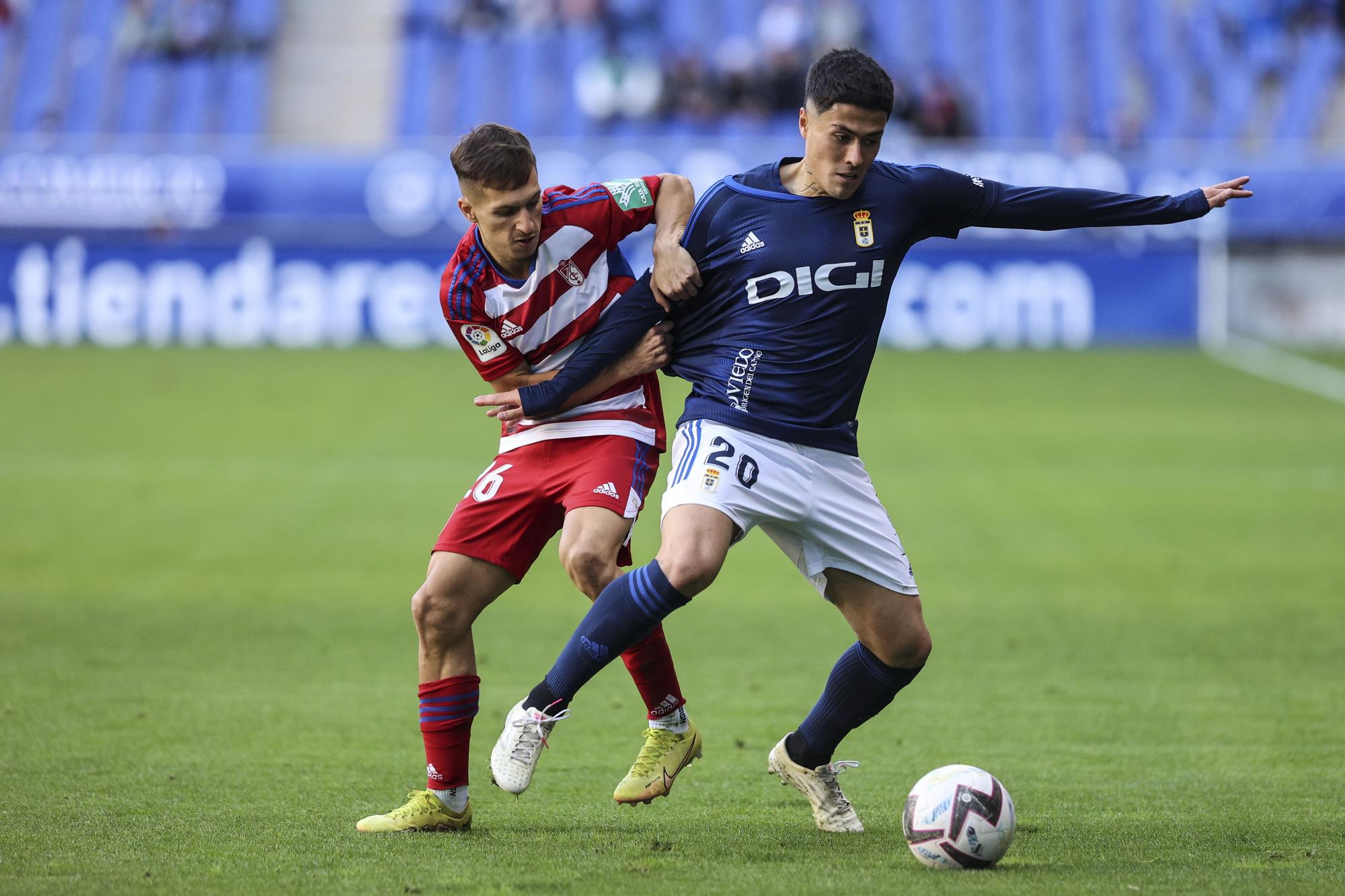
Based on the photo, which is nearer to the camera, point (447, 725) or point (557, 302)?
point (447, 725)

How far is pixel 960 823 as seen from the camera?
434 cm

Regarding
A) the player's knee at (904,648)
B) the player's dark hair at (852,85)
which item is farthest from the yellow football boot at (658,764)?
the player's dark hair at (852,85)

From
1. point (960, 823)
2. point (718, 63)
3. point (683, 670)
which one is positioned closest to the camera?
point (960, 823)

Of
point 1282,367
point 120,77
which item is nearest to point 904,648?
point 1282,367

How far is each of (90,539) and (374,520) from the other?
6.48ft

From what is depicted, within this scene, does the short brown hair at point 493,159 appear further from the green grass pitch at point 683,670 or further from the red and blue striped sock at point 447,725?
the green grass pitch at point 683,670

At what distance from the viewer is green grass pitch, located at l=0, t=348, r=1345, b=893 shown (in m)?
4.46

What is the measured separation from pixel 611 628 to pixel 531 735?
387mm

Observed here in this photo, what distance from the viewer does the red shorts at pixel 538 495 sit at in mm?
4898

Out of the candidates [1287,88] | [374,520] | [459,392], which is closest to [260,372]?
[459,392]

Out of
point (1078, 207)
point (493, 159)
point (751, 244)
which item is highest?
point (493, 159)

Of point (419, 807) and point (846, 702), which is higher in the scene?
point (846, 702)

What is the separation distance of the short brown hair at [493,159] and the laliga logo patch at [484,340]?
1.66 feet

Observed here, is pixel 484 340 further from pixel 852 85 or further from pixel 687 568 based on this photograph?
pixel 852 85
